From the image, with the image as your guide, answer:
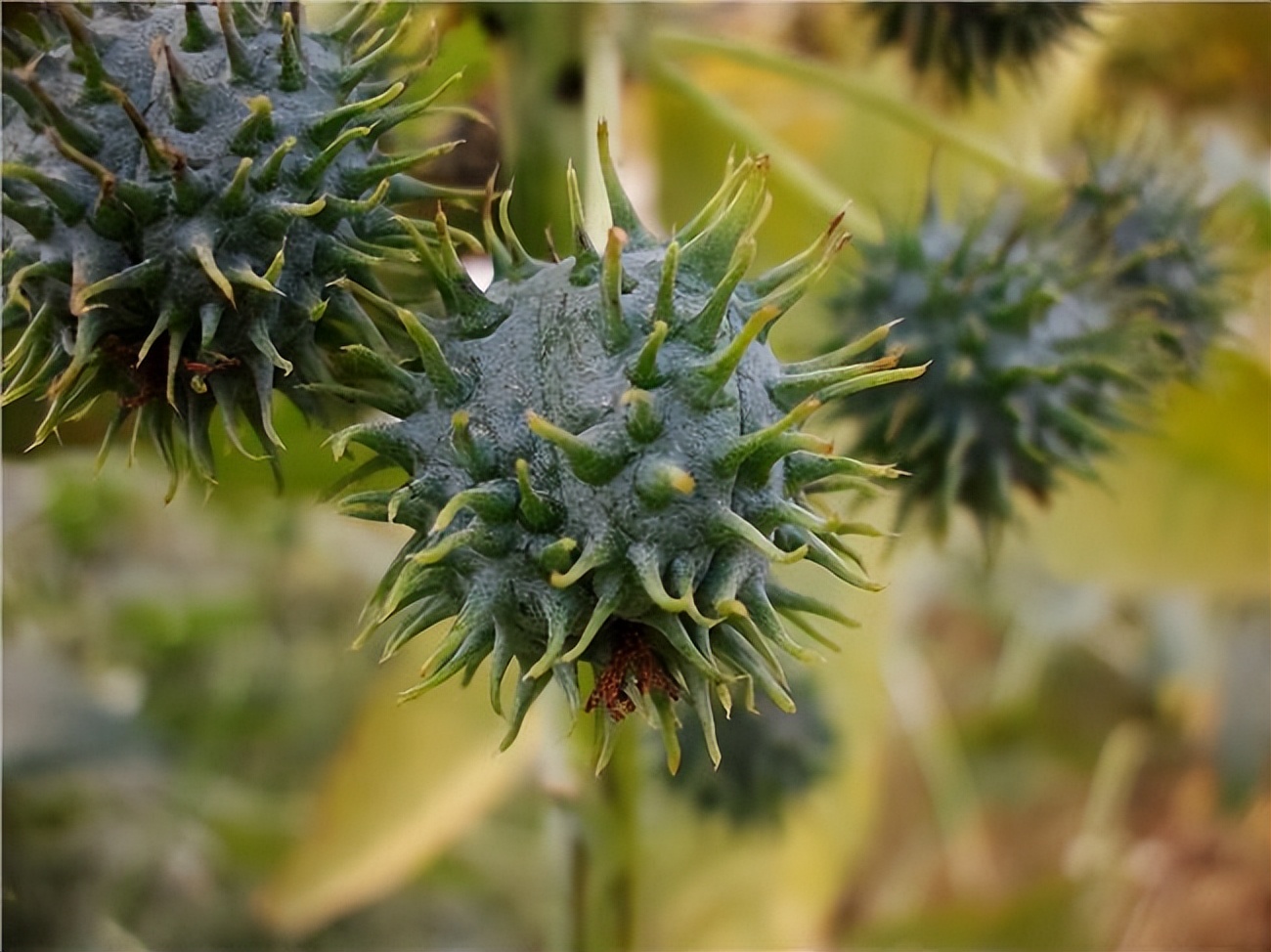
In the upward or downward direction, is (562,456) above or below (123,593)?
below

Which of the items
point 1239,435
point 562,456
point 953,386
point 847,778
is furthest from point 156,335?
point 1239,435

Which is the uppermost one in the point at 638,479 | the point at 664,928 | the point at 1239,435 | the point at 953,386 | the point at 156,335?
the point at 1239,435

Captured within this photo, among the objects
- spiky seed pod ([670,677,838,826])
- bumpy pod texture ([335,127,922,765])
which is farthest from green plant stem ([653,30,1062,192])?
spiky seed pod ([670,677,838,826])

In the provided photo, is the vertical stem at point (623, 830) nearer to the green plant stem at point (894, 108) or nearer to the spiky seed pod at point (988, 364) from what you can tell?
the spiky seed pod at point (988, 364)

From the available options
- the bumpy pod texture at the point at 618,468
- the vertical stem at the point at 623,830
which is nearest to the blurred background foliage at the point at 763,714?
the vertical stem at the point at 623,830

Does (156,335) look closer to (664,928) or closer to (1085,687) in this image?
(664,928)

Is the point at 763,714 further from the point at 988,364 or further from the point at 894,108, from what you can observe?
the point at 894,108

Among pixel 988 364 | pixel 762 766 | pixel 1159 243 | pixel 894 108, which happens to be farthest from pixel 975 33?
pixel 762 766
